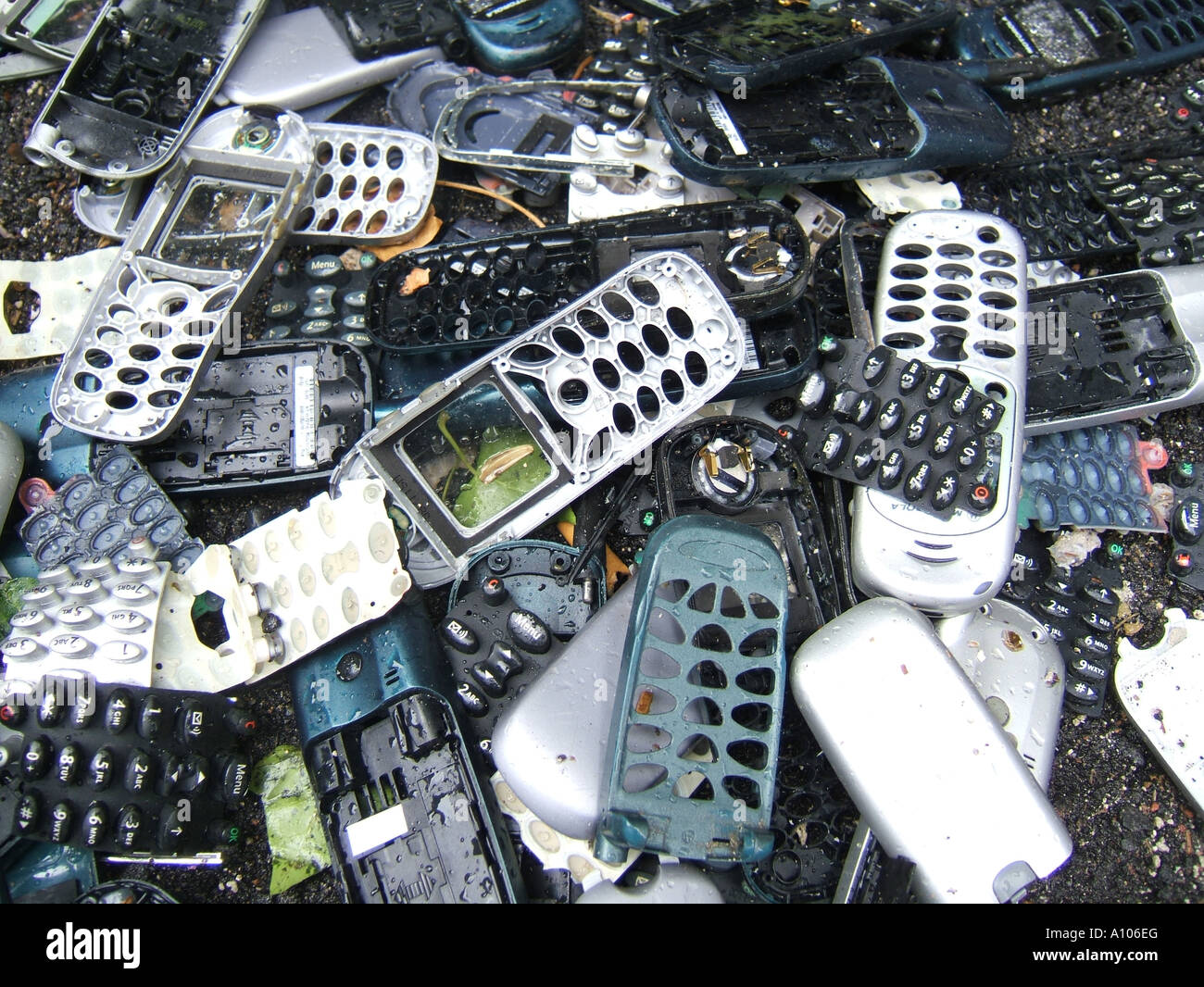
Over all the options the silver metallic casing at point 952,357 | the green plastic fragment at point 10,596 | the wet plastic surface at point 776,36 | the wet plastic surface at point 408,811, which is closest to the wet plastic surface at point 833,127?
the wet plastic surface at point 776,36

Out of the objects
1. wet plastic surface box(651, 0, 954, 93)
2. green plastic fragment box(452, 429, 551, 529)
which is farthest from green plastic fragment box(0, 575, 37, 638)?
wet plastic surface box(651, 0, 954, 93)

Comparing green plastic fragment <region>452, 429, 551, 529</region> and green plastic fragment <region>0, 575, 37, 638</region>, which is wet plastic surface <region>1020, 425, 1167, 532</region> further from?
green plastic fragment <region>0, 575, 37, 638</region>

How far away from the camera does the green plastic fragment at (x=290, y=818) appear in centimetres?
275

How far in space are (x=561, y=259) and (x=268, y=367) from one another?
1.07 m

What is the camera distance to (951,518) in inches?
111

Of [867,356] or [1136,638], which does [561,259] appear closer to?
[867,356]

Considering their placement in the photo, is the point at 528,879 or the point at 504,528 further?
the point at 504,528

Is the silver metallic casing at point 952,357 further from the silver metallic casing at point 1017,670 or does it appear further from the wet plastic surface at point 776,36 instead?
the wet plastic surface at point 776,36

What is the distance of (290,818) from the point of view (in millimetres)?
2803

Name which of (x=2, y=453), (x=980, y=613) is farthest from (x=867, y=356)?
(x=2, y=453)

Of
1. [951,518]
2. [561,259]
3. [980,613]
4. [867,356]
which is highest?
[561,259]

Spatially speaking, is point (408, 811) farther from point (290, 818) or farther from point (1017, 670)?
point (1017, 670)

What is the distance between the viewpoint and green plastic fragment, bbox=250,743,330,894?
9.03 feet

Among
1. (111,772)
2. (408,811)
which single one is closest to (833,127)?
(408,811)
